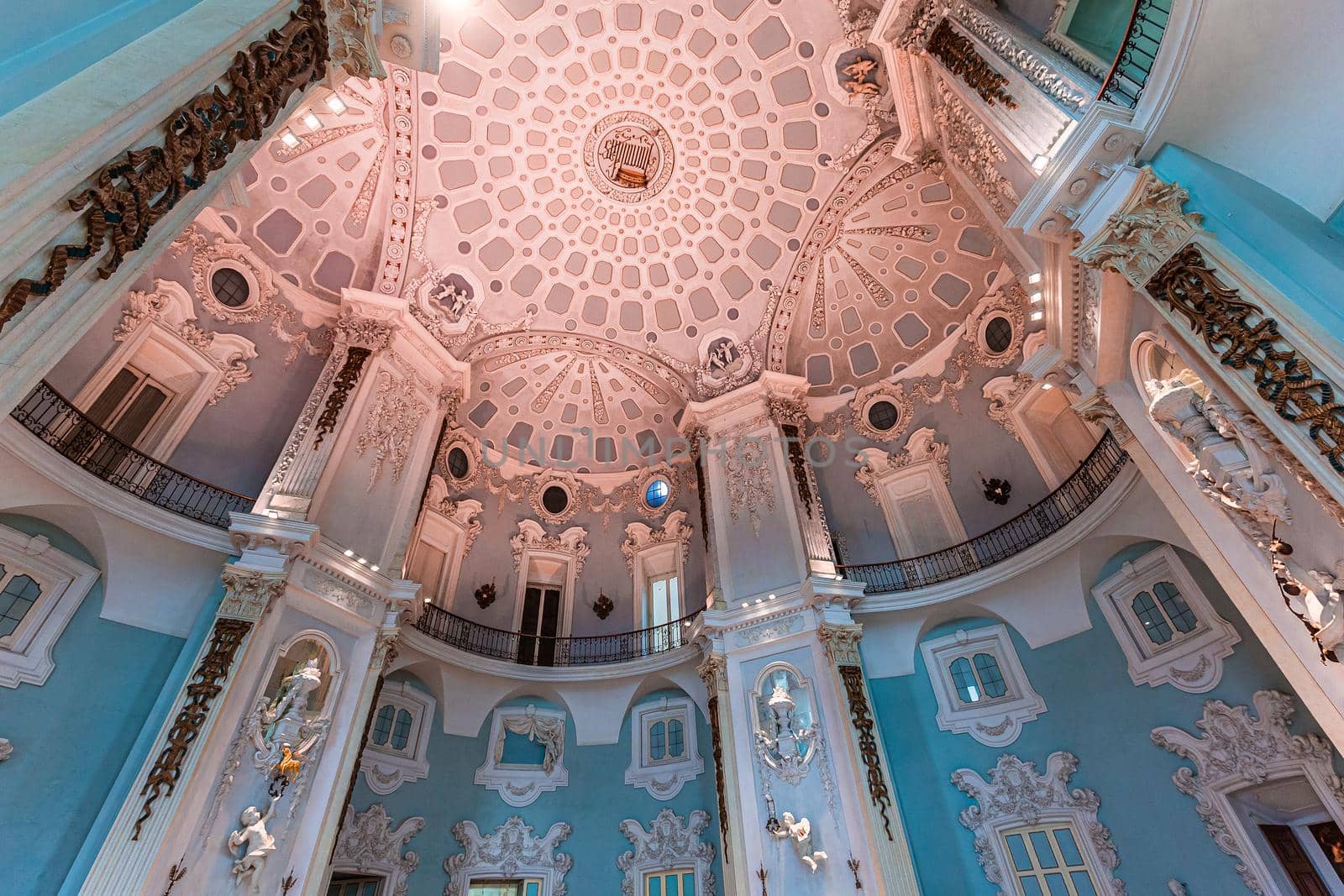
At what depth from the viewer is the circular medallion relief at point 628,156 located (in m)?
15.3

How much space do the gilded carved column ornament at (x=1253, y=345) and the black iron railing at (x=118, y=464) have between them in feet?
40.8

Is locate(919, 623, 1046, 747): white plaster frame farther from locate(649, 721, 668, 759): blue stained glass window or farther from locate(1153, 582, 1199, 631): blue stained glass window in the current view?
locate(649, 721, 668, 759): blue stained glass window

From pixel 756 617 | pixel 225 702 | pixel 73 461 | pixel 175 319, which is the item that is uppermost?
pixel 175 319

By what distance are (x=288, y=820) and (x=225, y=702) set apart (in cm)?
183

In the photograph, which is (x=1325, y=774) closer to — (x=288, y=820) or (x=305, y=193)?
(x=288, y=820)

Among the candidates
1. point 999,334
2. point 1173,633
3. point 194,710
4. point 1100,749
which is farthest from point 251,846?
point 999,334

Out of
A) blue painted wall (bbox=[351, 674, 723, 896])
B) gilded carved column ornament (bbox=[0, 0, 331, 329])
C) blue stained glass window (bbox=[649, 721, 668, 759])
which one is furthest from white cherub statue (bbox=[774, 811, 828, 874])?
gilded carved column ornament (bbox=[0, 0, 331, 329])

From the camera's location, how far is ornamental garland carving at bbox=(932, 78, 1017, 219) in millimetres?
8500

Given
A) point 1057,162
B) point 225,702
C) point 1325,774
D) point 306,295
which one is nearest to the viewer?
point 1057,162

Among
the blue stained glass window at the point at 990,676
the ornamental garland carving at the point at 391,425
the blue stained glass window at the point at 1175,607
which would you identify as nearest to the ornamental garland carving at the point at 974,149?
the blue stained glass window at the point at 1175,607

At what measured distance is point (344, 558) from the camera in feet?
34.1

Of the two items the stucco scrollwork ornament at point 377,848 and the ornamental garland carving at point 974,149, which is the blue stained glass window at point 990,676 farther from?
the stucco scrollwork ornament at point 377,848

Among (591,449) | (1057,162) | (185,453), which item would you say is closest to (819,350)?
(591,449)

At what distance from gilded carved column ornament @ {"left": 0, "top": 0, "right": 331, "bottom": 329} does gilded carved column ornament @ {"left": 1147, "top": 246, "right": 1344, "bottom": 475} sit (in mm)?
8188
